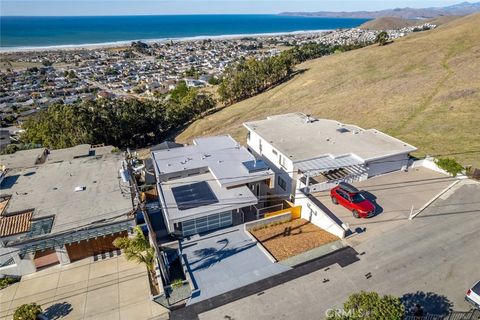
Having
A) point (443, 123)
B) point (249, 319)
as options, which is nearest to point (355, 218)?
point (249, 319)

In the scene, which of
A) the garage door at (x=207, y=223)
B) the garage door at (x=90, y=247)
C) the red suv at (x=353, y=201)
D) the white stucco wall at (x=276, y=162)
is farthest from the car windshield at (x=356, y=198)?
the garage door at (x=90, y=247)

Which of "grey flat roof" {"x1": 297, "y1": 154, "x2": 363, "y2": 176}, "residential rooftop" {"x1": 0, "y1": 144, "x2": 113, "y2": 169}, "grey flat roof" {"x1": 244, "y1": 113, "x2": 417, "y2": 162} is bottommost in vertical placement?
"residential rooftop" {"x1": 0, "y1": 144, "x2": 113, "y2": 169}

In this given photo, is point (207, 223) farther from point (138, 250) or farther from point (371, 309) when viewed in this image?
point (371, 309)

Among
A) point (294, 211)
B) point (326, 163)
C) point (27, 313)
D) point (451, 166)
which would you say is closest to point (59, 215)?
point (27, 313)

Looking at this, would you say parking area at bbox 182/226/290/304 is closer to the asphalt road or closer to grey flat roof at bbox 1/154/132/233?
the asphalt road

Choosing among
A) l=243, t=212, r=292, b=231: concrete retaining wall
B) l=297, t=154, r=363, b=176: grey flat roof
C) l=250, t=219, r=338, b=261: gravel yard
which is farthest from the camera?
l=297, t=154, r=363, b=176: grey flat roof

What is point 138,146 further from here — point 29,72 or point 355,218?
point 29,72

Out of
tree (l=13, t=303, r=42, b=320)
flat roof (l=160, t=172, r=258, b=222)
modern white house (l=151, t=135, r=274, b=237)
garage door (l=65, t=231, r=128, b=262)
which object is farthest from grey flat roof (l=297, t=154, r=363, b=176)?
tree (l=13, t=303, r=42, b=320)

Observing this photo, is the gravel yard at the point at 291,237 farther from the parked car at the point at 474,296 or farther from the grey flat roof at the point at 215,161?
the parked car at the point at 474,296
